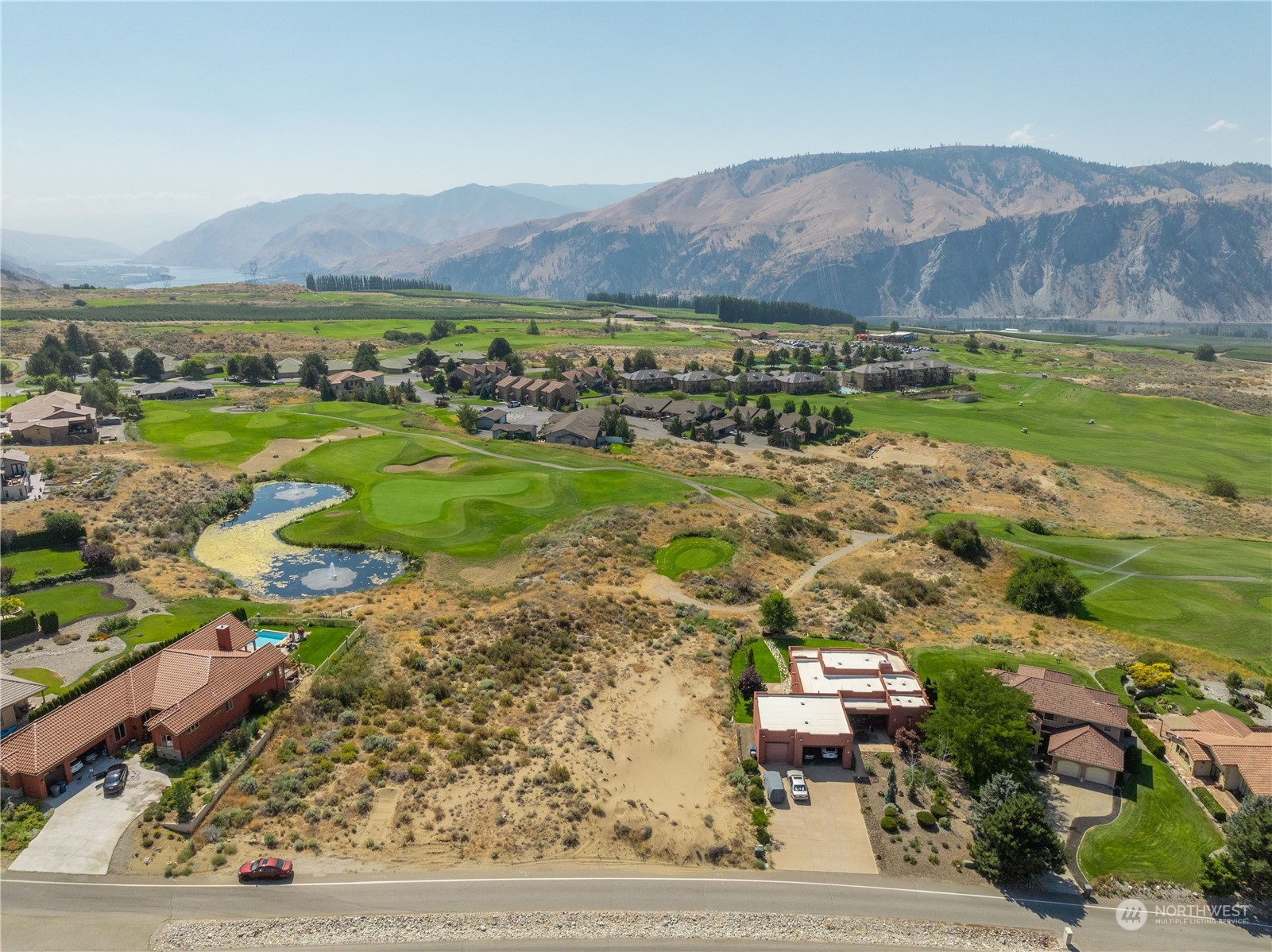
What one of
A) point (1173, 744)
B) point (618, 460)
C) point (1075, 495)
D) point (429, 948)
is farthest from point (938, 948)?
point (1075, 495)

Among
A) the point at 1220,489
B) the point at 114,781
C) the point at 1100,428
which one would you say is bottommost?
the point at 114,781

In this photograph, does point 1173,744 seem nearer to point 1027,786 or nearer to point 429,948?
point 1027,786

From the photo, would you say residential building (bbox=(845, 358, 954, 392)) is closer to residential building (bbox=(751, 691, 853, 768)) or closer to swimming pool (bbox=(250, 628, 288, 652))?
residential building (bbox=(751, 691, 853, 768))

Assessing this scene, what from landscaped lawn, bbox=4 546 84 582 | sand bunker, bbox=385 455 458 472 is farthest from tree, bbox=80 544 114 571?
sand bunker, bbox=385 455 458 472

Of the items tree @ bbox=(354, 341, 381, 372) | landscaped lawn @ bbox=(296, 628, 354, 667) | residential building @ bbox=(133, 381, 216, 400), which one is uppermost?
tree @ bbox=(354, 341, 381, 372)

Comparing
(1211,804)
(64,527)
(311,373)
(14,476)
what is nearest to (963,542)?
(1211,804)

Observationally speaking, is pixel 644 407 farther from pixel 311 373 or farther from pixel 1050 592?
pixel 1050 592
